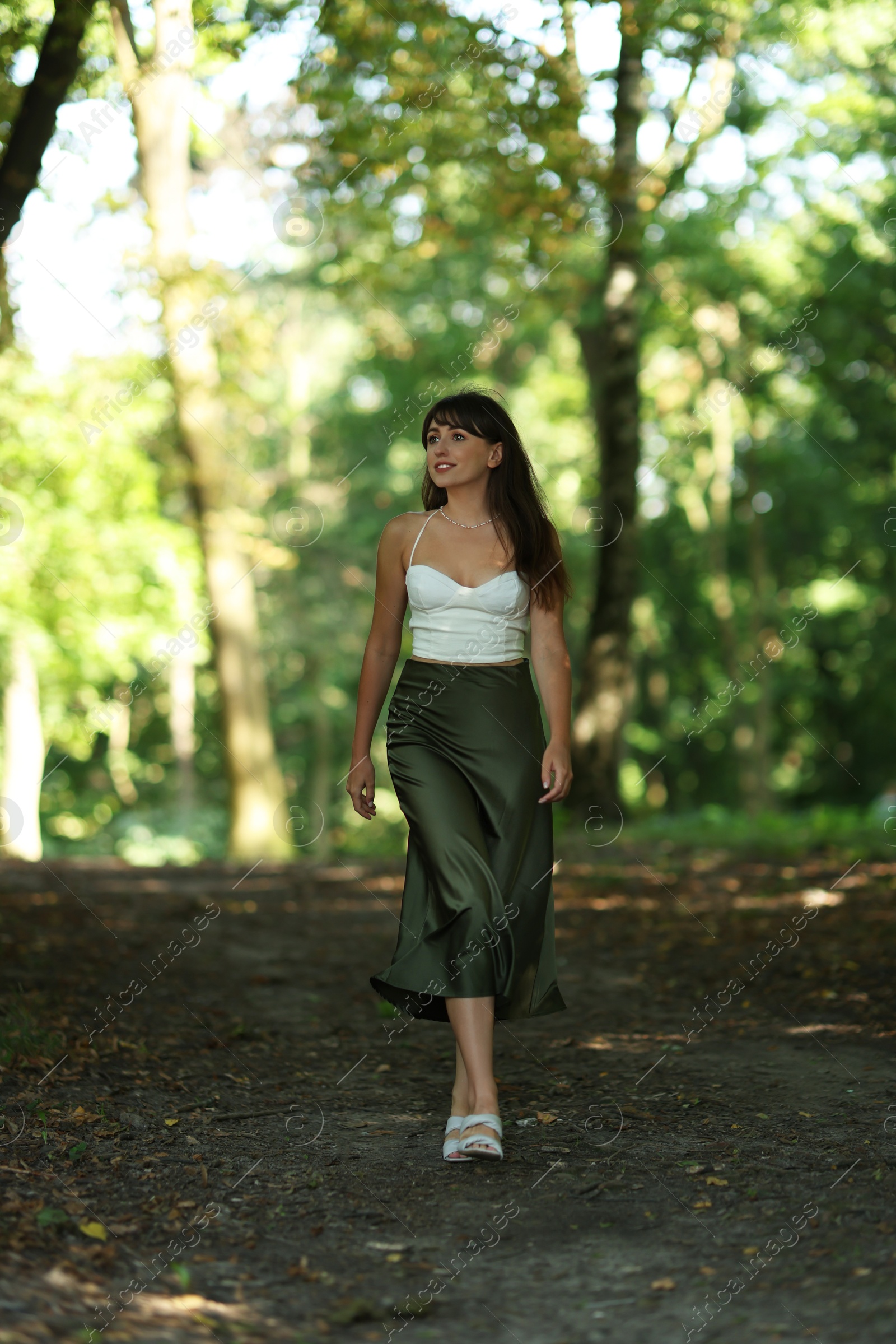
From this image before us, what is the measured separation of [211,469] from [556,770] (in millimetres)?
11685

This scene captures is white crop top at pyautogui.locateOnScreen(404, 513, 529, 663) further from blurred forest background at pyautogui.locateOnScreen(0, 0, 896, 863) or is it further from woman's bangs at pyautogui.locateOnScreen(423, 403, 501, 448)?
blurred forest background at pyautogui.locateOnScreen(0, 0, 896, 863)

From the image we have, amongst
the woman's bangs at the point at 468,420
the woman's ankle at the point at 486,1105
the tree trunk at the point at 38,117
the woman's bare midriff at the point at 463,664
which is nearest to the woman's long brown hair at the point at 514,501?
the woman's bangs at the point at 468,420

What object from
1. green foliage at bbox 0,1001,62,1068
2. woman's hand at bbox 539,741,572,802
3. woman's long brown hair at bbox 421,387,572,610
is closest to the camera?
woman's hand at bbox 539,741,572,802

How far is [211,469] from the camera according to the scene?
15.0 meters

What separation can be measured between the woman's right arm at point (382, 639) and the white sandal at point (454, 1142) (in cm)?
100

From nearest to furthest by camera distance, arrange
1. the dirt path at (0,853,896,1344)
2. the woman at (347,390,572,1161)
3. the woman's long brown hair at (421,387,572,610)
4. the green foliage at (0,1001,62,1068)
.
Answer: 1. the dirt path at (0,853,896,1344)
2. the woman at (347,390,572,1161)
3. the woman's long brown hair at (421,387,572,610)
4. the green foliage at (0,1001,62,1068)

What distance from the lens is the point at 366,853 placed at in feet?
47.1

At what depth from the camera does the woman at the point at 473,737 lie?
393 centimetres

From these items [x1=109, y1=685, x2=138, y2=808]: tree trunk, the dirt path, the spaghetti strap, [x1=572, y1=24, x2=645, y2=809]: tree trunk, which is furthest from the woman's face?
[x1=109, y1=685, x2=138, y2=808]: tree trunk

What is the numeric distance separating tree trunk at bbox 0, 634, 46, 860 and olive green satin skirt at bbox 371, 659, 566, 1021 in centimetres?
1955

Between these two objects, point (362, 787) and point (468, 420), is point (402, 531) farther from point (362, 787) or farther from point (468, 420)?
point (362, 787)

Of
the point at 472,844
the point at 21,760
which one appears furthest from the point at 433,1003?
the point at 21,760

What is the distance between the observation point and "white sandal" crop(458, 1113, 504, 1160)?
3768mm

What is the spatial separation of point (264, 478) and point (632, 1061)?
2277 centimetres
